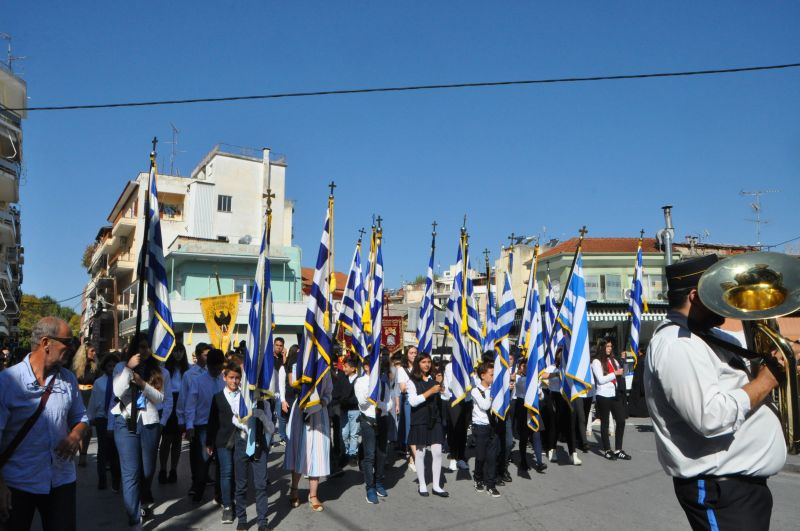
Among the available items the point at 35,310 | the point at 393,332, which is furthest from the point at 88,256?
the point at 393,332

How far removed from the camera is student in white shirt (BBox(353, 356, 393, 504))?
8984 millimetres

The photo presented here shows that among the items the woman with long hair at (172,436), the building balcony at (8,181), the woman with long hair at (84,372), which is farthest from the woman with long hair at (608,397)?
the building balcony at (8,181)

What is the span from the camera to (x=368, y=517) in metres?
8.16

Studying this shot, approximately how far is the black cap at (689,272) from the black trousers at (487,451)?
20.6 ft

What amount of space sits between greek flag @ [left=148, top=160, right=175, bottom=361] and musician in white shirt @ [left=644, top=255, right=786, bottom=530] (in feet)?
19.1

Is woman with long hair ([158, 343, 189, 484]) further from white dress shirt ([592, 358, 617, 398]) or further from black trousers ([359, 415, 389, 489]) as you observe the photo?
white dress shirt ([592, 358, 617, 398])

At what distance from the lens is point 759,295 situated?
3.42 meters

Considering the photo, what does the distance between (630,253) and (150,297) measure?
4793 centimetres

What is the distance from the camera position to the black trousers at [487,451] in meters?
9.50

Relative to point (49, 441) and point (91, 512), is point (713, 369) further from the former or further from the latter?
point (91, 512)

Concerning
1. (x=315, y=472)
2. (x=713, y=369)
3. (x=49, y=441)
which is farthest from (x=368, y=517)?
(x=713, y=369)

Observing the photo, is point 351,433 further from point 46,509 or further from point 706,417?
point 706,417

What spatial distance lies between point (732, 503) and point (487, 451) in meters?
6.48

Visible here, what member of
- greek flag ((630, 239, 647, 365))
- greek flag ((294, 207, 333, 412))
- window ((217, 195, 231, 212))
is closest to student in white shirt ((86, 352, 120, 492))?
greek flag ((294, 207, 333, 412))
